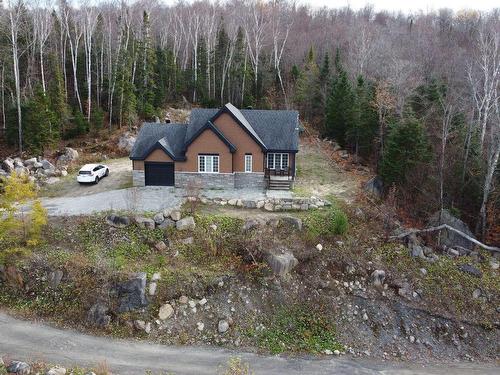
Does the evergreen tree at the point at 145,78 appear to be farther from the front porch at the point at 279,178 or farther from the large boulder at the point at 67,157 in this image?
the front porch at the point at 279,178

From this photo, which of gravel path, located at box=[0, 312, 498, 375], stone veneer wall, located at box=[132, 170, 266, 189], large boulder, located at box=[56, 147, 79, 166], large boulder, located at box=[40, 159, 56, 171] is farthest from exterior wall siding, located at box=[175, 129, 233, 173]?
gravel path, located at box=[0, 312, 498, 375]

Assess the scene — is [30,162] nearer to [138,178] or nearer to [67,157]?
[67,157]

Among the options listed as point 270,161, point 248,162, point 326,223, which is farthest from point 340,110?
point 326,223

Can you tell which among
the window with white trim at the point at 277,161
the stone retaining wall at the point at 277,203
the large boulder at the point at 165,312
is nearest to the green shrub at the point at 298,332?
the large boulder at the point at 165,312

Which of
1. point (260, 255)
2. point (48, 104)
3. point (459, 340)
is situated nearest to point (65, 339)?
point (260, 255)

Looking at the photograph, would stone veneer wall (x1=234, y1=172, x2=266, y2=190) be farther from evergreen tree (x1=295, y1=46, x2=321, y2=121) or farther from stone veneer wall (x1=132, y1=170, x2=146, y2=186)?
evergreen tree (x1=295, y1=46, x2=321, y2=121)

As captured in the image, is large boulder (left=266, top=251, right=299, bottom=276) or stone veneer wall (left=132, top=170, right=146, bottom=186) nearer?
large boulder (left=266, top=251, right=299, bottom=276)
